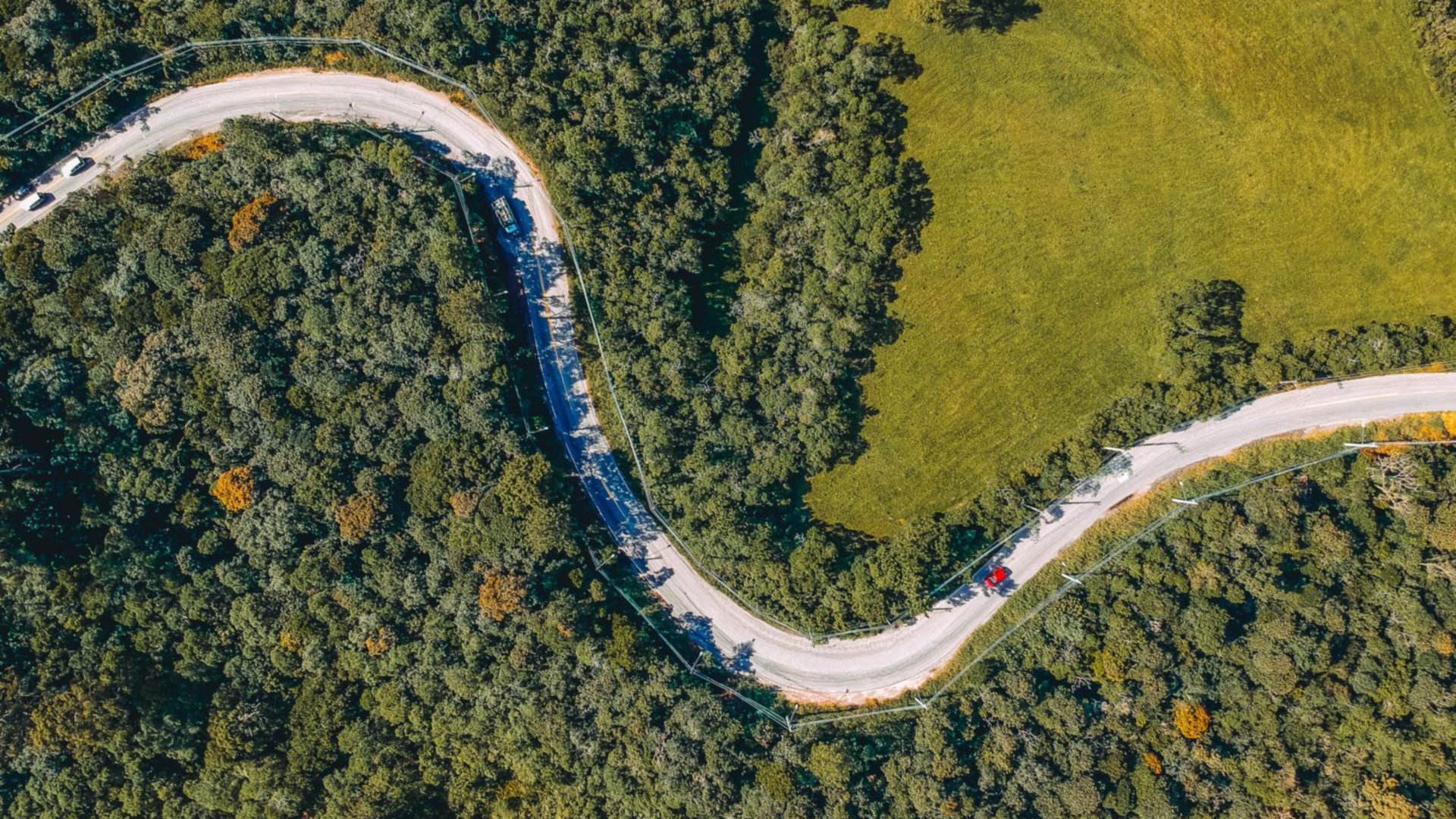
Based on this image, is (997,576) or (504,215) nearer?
(997,576)

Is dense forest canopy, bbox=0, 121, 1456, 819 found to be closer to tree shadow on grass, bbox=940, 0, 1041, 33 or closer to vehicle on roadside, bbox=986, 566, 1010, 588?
vehicle on roadside, bbox=986, 566, 1010, 588

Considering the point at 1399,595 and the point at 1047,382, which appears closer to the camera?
the point at 1399,595

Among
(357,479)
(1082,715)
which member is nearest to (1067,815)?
(1082,715)

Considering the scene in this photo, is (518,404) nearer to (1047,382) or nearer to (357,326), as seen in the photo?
(357,326)

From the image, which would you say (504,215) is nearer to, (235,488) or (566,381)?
(566,381)

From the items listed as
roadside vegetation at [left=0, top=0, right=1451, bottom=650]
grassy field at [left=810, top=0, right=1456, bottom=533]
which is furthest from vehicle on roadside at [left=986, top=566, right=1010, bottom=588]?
grassy field at [left=810, top=0, right=1456, bottom=533]

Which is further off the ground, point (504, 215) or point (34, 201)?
point (34, 201)

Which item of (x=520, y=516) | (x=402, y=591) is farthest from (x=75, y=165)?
(x=520, y=516)
